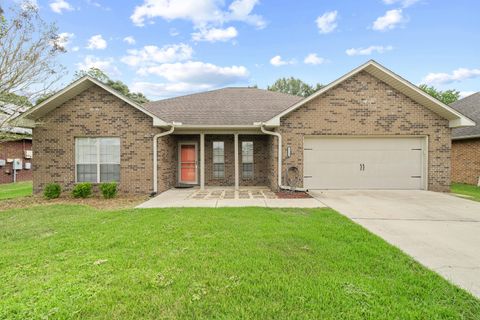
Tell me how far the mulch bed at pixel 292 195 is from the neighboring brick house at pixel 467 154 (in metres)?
10.2

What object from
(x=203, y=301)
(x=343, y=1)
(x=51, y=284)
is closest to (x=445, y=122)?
(x=343, y=1)

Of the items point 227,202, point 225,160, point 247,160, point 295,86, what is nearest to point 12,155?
point 225,160

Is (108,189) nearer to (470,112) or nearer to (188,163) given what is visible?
(188,163)

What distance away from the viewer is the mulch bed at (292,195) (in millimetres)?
8633

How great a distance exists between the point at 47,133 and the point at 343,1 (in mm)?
13760

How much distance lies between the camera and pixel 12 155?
1483 cm

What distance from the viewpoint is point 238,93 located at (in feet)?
48.3

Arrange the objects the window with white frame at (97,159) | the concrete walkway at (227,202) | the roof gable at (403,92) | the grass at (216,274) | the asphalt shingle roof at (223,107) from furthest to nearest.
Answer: the asphalt shingle roof at (223,107)
the window with white frame at (97,159)
the roof gable at (403,92)
the concrete walkway at (227,202)
the grass at (216,274)

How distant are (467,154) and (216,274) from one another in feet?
53.8

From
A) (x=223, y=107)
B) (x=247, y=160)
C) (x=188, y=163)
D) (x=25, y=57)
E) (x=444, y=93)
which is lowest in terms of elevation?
(x=188, y=163)

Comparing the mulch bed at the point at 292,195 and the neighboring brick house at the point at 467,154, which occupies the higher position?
the neighboring brick house at the point at 467,154

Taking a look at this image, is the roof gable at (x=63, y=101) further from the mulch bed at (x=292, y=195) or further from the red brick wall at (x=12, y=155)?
the red brick wall at (x=12, y=155)

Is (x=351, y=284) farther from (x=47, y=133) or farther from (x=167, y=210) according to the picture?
(x=47, y=133)

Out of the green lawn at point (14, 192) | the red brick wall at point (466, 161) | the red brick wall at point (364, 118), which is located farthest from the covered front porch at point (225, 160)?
the red brick wall at point (466, 161)
